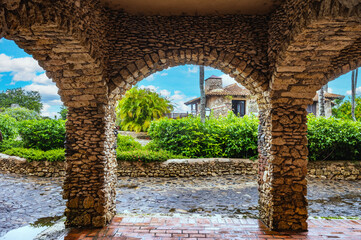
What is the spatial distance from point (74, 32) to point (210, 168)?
6.61m

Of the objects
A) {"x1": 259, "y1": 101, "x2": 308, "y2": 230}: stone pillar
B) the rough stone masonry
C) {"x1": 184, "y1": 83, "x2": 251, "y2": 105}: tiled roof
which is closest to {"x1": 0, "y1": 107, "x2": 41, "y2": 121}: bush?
{"x1": 184, "y1": 83, "x2": 251, "y2": 105}: tiled roof

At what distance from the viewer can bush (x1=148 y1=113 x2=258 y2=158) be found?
898cm

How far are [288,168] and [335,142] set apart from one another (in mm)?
5815

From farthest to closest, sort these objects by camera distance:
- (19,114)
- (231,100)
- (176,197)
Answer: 1. (231,100)
2. (19,114)
3. (176,197)

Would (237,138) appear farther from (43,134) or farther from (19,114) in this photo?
(19,114)

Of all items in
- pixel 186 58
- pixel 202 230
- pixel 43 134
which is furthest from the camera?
pixel 43 134

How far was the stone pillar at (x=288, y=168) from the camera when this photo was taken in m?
4.04

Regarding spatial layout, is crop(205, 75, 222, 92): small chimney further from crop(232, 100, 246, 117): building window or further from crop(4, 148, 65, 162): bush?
crop(4, 148, 65, 162): bush

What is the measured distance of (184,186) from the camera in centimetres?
714

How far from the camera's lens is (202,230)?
13.1 ft

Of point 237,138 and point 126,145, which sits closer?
point 237,138

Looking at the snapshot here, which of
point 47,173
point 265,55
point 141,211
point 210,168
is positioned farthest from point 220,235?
point 47,173

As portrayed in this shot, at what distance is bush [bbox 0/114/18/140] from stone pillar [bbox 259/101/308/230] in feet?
40.1

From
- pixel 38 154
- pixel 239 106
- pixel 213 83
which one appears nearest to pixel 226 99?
pixel 239 106
